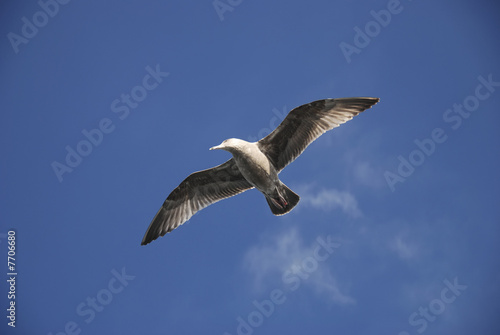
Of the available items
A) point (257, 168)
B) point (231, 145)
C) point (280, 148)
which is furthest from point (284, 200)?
point (231, 145)

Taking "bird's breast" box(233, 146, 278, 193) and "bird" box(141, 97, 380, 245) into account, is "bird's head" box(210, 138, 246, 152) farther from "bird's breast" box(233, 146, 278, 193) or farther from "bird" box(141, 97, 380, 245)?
"bird's breast" box(233, 146, 278, 193)

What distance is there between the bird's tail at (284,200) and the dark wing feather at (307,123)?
0.51 m

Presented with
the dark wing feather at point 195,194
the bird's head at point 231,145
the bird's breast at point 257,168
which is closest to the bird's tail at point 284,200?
the bird's breast at point 257,168

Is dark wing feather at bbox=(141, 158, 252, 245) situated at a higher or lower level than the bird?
higher

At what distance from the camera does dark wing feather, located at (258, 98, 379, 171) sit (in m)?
10.3

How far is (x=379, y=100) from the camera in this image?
10234 millimetres

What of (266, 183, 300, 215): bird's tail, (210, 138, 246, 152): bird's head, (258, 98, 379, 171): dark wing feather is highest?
(210, 138, 246, 152): bird's head

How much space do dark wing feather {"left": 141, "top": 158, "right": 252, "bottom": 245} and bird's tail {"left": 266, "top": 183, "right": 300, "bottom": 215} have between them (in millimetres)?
894

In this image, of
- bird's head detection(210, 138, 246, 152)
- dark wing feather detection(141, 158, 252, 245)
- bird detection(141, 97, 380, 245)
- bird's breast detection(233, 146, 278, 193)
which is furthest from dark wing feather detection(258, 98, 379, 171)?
dark wing feather detection(141, 158, 252, 245)

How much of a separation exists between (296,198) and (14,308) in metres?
8.03

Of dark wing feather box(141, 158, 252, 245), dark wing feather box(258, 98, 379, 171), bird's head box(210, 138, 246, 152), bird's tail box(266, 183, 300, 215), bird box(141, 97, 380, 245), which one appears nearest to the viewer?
bird's head box(210, 138, 246, 152)

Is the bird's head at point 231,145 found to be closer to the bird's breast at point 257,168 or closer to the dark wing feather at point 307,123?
the bird's breast at point 257,168

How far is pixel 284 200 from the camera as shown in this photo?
1048 cm

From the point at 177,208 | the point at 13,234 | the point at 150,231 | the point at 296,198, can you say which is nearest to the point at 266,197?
the point at 296,198
